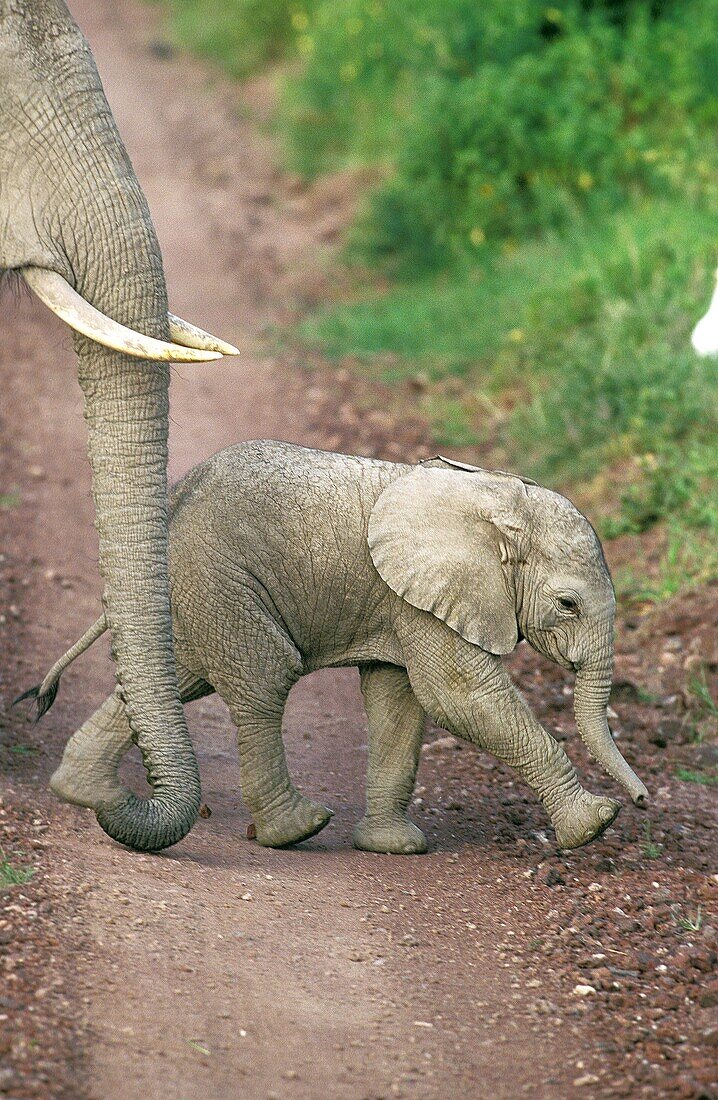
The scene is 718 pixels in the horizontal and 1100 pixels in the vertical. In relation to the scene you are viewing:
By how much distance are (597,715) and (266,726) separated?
1148 mm

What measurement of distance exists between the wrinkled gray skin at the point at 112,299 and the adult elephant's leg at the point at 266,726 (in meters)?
0.62

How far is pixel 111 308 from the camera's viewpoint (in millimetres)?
4402

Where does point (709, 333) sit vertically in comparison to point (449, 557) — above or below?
above

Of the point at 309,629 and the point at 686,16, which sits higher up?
the point at 686,16

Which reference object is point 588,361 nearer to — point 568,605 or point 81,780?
point 568,605

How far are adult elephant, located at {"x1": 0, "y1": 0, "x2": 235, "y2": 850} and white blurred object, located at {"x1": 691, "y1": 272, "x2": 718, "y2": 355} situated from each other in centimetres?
536

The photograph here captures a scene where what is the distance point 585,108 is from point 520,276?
1772 millimetres

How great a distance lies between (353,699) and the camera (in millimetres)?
7102

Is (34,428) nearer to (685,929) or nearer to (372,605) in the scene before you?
(372,605)

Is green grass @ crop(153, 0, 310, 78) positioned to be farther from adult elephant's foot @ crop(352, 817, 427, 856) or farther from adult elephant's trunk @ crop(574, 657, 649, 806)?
adult elephant's foot @ crop(352, 817, 427, 856)

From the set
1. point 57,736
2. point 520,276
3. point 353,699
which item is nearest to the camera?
point 57,736

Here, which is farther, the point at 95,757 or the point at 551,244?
the point at 551,244

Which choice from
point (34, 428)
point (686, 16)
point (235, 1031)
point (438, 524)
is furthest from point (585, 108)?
point (235, 1031)

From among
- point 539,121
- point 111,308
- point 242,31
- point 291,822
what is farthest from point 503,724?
point 242,31
